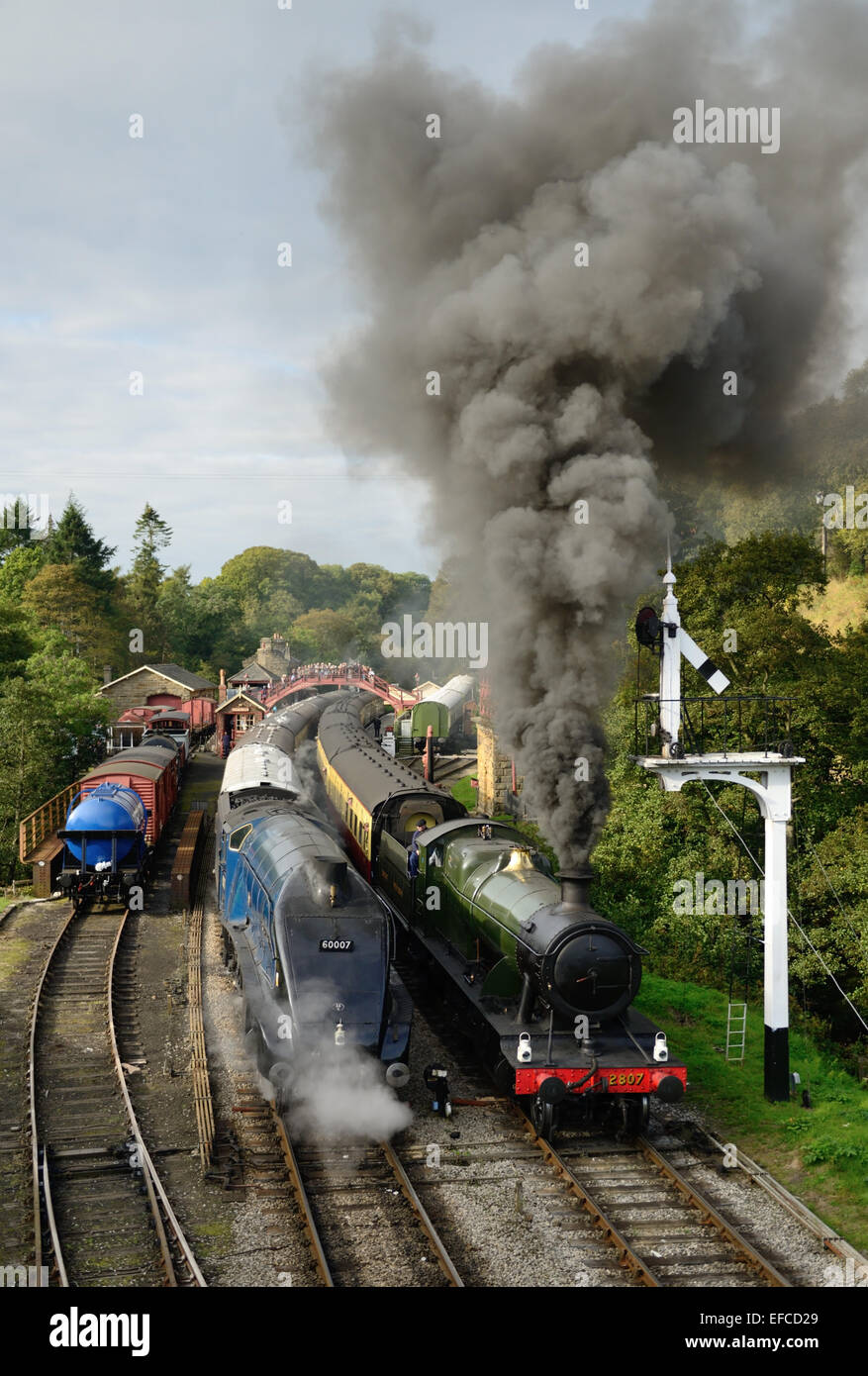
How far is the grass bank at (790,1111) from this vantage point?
9836 millimetres

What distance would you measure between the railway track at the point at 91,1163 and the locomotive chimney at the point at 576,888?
4.68m

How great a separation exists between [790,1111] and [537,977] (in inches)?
141

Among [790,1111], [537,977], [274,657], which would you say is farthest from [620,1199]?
[274,657]

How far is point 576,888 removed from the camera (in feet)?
34.7

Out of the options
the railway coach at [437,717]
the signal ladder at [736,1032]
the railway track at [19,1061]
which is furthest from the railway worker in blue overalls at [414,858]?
the railway coach at [437,717]

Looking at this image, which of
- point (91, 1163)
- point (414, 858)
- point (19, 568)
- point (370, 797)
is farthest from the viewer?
point (19, 568)

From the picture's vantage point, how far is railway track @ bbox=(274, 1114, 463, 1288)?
8203mm

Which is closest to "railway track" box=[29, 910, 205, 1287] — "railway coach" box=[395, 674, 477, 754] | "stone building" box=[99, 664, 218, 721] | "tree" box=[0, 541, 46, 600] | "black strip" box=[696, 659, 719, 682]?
"black strip" box=[696, 659, 719, 682]

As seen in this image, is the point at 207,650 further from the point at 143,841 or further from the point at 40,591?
the point at 143,841

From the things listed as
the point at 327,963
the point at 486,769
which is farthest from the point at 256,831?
the point at 486,769

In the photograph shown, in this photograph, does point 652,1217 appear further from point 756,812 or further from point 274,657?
point 274,657

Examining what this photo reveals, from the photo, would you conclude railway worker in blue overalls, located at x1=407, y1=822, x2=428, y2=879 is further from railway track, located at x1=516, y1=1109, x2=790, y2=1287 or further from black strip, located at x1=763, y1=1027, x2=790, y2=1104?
black strip, located at x1=763, y1=1027, x2=790, y2=1104

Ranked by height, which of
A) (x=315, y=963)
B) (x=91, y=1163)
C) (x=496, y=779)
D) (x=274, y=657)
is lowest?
(x=91, y=1163)

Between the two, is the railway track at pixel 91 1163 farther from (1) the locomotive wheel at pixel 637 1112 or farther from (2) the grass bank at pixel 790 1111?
(2) the grass bank at pixel 790 1111
